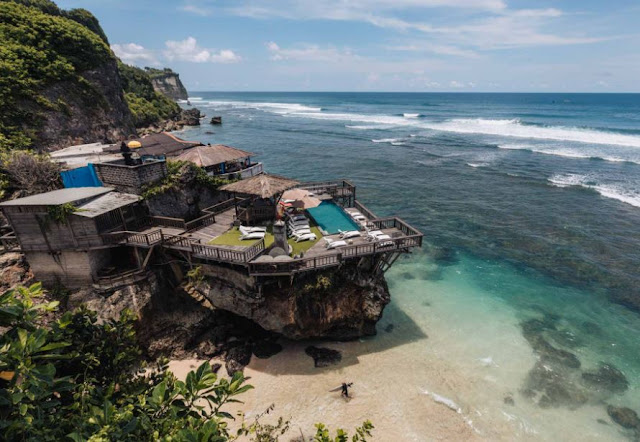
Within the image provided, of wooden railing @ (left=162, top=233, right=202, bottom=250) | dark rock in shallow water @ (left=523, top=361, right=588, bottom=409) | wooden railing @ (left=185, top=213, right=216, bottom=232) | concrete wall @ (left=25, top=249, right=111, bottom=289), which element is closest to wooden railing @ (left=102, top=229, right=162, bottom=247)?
wooden railing @ (left=162, top=233, right=202, bottom=250)

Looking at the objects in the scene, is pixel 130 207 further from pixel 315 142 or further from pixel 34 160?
pixel 315 142

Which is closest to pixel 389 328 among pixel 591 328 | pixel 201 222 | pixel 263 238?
pixel 263 238

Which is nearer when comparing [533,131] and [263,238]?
[263,238]

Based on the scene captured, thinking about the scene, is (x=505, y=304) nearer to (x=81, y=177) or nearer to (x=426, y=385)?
(x=426, y=385)

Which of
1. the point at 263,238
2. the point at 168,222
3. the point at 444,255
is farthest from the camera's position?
the point at 444,255

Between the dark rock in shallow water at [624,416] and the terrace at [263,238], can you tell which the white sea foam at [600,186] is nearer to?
the dark rock in shallow water at [624,416]

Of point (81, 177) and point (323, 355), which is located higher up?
point (81, 177)

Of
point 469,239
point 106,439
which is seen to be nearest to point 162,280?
point 106,439

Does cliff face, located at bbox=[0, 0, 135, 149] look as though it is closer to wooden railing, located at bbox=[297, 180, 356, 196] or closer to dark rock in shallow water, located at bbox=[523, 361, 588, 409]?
wooden railing, located at bbox=[297, 180, 356, 196]
